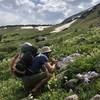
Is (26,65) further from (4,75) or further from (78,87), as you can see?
(4,75)

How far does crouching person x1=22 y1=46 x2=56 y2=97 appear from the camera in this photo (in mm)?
17969

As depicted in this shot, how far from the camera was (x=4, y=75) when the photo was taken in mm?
24234

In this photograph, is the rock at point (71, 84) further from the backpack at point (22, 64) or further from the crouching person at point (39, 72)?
the backpack at point (22, 64)

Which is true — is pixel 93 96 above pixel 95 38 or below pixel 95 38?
below

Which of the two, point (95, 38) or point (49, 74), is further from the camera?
point (95, 38)

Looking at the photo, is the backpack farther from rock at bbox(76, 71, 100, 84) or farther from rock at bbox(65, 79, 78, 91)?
rock at bbox(76, 71, 100, 84)

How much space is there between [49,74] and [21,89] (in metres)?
2.41

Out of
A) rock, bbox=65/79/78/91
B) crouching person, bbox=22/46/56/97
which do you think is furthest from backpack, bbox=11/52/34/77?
rock, bbox=65/79/78/91

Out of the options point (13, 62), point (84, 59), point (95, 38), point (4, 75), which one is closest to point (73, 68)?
point (84, 59)

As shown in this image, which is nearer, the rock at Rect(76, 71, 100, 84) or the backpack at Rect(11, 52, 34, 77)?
Result: the rock at Rect(76, 71, 100, 84)

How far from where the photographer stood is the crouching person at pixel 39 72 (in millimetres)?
17969

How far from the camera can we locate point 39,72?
1845 cm

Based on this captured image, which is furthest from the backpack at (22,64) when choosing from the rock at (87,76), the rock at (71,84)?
the rock at (87,76)

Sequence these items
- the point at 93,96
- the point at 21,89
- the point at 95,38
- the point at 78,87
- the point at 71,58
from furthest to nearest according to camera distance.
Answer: the point at 95,38 < the point at 71,58 < the point at 21,89 < the point at 78,87 < the point at 93,96
